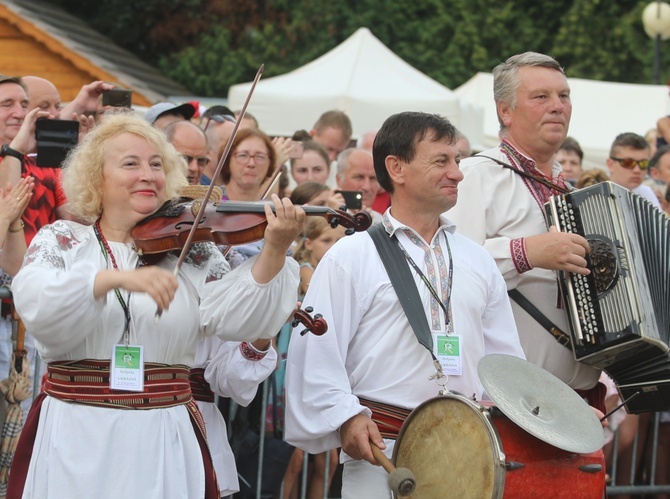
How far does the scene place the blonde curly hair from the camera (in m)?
4.19

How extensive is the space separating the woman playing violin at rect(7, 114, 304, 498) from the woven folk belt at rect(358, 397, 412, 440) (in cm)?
67

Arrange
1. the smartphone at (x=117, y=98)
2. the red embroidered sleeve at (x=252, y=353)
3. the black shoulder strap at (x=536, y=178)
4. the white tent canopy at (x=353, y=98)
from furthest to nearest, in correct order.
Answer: the white tent canopy at (x=353, y=98) < the smartphone at (x=117, y=98) < the black shoulder strap at (x=536, y=178) < the red embroidered sleeve at (x=252, y=353)

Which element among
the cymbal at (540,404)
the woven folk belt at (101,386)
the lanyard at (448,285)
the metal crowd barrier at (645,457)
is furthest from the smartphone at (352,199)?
the woven folk belt at (101,386)

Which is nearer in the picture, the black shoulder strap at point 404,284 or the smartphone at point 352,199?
the black shoulder strap at point 404,284

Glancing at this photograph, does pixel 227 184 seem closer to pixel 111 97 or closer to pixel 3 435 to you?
pixel 111 97

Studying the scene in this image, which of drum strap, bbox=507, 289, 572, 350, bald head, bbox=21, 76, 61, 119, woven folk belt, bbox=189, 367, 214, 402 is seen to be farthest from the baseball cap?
drum strap, bbox=507, 289, 572, 350

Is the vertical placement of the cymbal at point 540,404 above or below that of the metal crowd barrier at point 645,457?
above

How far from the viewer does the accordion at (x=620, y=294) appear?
4.97 metres

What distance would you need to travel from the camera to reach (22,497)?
155 inches

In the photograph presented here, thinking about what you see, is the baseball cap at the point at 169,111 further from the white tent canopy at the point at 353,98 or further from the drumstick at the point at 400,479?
the white tent canopy at the point at 353,98

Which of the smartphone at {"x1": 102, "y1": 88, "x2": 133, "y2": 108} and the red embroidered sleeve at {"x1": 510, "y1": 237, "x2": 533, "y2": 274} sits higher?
the smartphone at {"x1": 102, "y1": 88, "x2": 133, "y2": 108}

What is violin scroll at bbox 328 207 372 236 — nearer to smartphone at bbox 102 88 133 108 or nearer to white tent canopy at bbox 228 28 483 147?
smartphone at bbox 102 88 133 108

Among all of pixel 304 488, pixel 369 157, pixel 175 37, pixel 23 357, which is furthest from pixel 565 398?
pixel 175 37

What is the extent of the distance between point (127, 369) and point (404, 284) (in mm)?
1184
